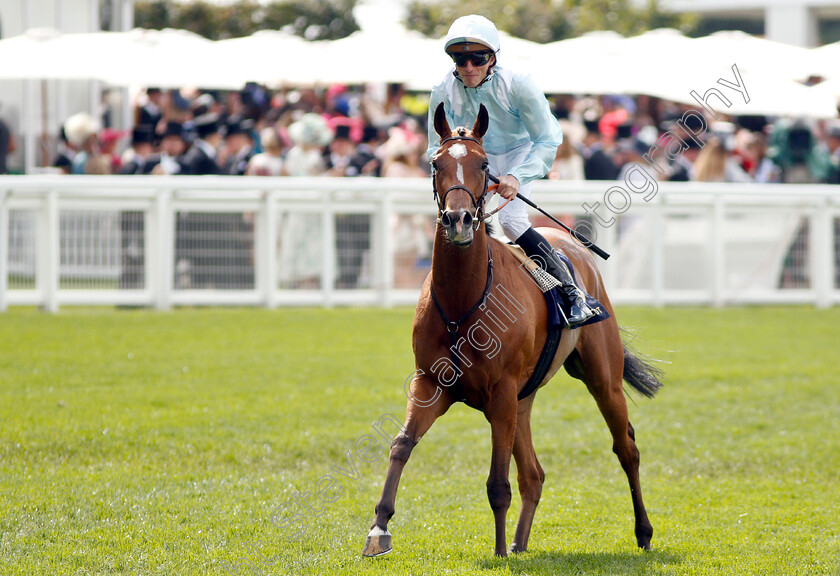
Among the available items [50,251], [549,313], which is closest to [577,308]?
[549,313]

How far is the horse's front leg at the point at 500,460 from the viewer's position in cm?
494

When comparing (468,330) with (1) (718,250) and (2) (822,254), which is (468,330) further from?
(2) (822,254)

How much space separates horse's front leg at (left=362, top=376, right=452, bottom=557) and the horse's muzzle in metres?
0.75

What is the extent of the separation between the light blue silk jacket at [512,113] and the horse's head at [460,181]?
1.09ft

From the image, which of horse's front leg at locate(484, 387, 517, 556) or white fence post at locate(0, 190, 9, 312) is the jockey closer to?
horse's front leg at locate(484, 387, 517, 556)

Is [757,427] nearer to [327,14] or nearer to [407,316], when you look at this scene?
[407,316]

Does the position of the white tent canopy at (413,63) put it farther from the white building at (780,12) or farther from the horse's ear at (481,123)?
the white building at (780,12)

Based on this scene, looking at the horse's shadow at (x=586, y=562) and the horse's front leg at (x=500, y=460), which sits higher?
the horse's front leg at (x=500, y=460)

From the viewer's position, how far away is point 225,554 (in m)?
5.02

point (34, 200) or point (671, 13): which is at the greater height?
point (671, 13)

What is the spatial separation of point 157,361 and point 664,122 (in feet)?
40.1

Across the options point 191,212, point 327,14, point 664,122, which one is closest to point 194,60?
point 191,212

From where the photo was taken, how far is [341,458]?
23.7ft

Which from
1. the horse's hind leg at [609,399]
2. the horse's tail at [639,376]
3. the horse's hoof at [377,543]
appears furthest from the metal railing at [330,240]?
the horse's hoof at [377,543]
